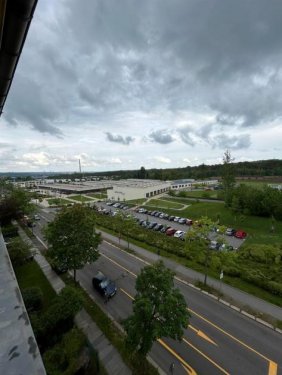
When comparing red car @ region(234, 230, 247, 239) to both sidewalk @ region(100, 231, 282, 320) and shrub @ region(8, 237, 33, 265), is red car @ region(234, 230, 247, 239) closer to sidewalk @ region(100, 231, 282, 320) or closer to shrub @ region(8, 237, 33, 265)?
sidewalk @ region(100, 231, 282, 320)

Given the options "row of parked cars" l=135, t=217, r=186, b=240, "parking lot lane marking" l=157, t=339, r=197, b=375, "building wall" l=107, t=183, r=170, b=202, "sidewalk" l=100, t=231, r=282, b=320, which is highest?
"building wall" l=107, t=183, r=170, b=202

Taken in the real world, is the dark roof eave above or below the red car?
above

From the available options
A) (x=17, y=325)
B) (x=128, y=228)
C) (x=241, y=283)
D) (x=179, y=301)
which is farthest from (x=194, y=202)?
(x=17, y=325)

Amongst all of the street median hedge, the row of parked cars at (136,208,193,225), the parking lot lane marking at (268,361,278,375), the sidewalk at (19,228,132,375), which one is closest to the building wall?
the row of parked cars at (136,208,193,225)

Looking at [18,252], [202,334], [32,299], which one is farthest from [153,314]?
[18,252]

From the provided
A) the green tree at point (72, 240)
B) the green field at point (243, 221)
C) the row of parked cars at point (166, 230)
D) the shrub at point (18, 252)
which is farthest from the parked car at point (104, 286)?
the green field at point (243, 221)

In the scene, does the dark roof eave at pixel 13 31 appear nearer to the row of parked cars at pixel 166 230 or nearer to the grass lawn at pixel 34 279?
the grass lawn at pixel 34 279
